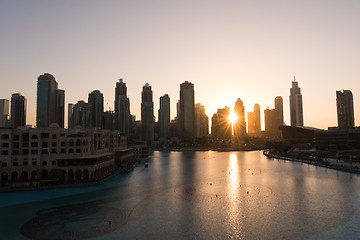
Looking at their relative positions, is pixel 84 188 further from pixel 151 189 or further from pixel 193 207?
pixel 193 207

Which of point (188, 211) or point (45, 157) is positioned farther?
point (45, 157)

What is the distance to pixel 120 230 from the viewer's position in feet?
137

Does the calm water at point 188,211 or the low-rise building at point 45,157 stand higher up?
the low-rise building at point 45,157

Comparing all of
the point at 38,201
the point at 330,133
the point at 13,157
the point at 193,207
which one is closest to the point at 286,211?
the point at 193,207

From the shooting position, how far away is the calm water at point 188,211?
40875 mm

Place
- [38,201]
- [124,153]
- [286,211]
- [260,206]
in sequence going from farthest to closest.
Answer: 1. [124,153]
2. [38,201]
3. [260,206]
4. [286,211]

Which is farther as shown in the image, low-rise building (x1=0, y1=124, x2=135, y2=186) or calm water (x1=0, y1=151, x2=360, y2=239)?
low-rise building (x1=0, y1=124, x2=135, y2=186)

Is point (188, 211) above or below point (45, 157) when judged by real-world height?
below

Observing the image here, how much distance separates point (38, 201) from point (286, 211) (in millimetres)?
53070

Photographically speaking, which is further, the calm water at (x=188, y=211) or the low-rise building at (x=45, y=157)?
the low-rise building at (x=45, y=157)

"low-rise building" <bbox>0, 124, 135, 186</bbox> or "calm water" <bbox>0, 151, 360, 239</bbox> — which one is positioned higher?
"low-rise building" <bbox>0, 124, 135, 186</bbox>

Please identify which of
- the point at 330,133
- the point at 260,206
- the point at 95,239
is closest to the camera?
the point at 95,239

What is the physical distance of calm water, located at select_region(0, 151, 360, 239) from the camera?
40.9 m

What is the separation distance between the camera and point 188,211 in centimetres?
5225
